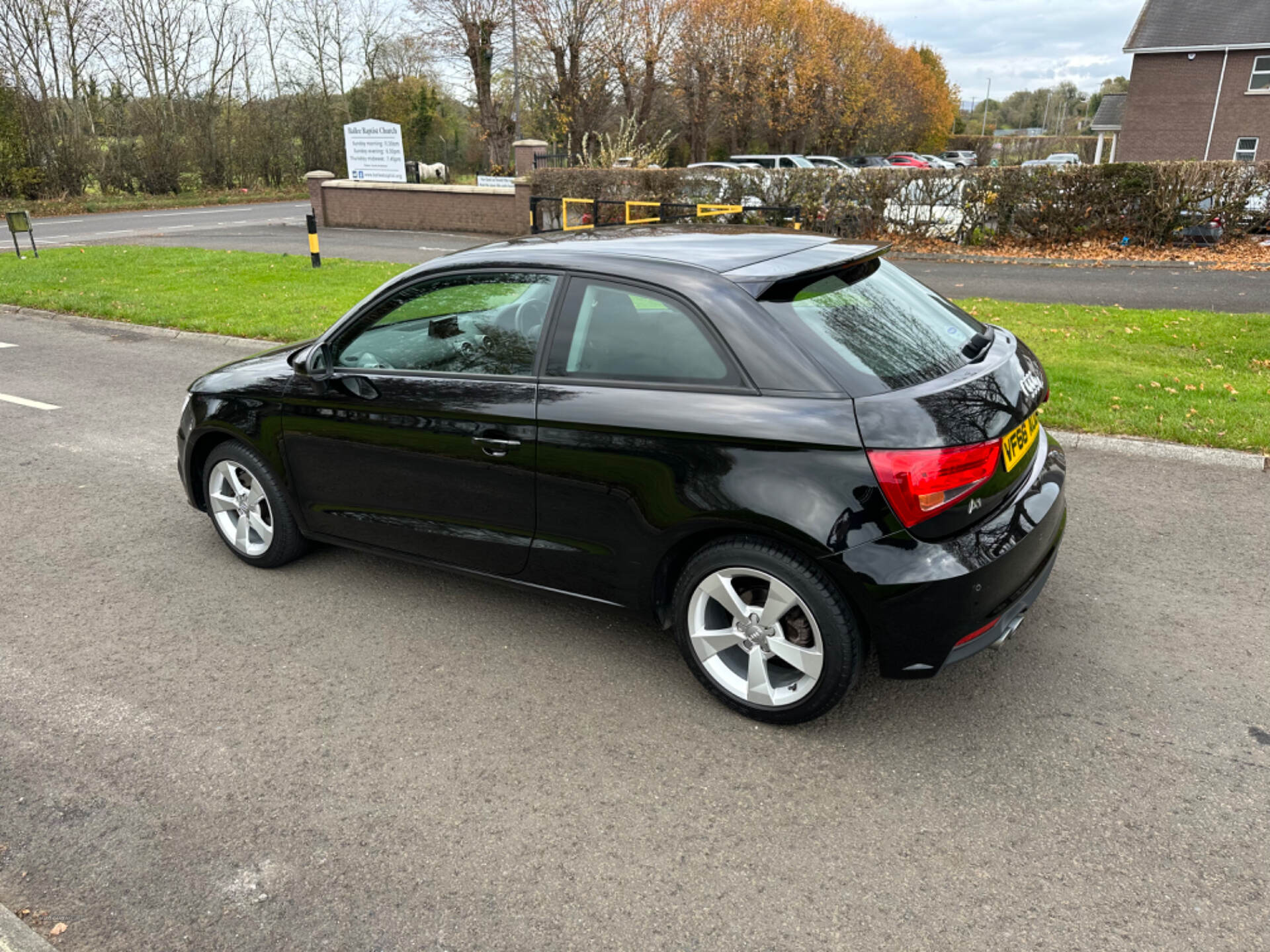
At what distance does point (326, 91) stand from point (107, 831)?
160 feet

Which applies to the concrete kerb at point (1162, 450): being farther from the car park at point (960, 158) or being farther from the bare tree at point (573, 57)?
the car park at point (960, 158)

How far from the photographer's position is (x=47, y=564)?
473 cm

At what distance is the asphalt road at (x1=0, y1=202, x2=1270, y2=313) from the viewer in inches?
485

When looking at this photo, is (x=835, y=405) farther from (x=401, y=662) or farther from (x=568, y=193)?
(x=568, y=193)

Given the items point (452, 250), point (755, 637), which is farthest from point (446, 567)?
point (452, 250)

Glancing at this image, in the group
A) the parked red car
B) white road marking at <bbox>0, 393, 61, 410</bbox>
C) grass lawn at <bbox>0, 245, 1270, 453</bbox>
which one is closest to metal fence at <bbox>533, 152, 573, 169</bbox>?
grass lawn at <bbox>0, 245, 1270, 453</bbox>

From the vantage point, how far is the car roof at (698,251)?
11.1 feet

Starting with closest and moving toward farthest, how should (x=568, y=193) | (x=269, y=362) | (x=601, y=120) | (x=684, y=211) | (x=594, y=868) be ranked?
(x=594, y=868) → (x=269, y=362) → (x=684, y=211) → (x=568, y=193) → (x=601, y=120)

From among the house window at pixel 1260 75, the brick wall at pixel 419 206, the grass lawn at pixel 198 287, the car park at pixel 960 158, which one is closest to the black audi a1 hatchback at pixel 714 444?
the grass lawn at pixel 198 287

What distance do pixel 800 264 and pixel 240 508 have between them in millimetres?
2983

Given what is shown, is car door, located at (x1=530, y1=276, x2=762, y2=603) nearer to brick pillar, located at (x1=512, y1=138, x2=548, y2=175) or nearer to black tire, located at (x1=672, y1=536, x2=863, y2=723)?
black tire, located at (x1=672, y1=536, x2=863, y2=723)

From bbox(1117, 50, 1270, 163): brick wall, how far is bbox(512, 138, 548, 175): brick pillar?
25.5 meters

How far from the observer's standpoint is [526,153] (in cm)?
2528

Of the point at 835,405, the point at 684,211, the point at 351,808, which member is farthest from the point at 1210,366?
the point at 684,211
